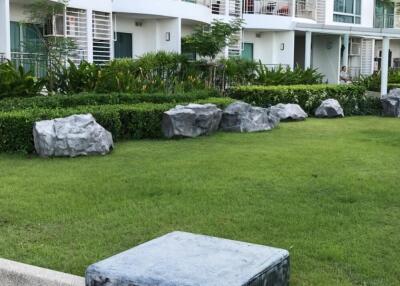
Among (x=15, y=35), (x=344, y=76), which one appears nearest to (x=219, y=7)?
(x=344, y=76)

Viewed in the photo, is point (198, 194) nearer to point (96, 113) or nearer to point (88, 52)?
point (96, 113)

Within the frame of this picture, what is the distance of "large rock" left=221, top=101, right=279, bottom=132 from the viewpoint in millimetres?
13930

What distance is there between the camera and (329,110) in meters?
18.1

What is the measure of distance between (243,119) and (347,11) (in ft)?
76.6

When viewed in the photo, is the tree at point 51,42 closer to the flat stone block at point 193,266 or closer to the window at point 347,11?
the flat stone block at point 193,266

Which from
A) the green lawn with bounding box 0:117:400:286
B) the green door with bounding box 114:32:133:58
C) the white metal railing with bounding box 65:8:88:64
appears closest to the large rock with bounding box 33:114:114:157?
the green lawn with bounding box 0:117:400:286

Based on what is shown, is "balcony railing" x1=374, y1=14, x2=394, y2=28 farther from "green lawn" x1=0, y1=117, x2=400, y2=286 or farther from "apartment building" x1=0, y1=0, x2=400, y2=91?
"green lawn" x1=0, y1=117, x2=400, y2=286

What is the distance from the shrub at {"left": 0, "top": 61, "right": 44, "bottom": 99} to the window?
23.7 meters

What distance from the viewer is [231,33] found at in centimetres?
2183

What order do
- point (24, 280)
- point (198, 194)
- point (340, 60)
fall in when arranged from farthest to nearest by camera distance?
point (340, 60) → point (198, 194) → point (24, 280)

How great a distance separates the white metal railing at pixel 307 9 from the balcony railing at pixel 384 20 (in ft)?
20.9

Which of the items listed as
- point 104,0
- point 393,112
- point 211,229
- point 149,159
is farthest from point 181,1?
point 211,229

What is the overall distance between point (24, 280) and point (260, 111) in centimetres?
1042

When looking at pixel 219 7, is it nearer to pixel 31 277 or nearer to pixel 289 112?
pixel 289 112
